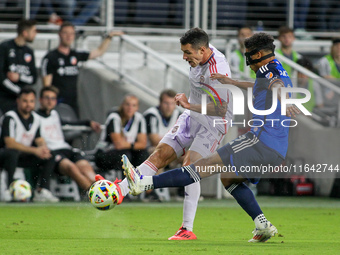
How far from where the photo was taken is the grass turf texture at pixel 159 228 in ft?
21.8

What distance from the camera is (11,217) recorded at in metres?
9.71

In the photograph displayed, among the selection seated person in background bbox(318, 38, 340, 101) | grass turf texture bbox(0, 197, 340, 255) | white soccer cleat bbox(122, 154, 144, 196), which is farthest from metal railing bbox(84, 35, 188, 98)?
white soccer cleat bbox(122, 154, 144, 196)

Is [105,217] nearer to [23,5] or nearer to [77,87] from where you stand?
[77,87]

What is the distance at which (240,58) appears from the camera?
14.1 metres

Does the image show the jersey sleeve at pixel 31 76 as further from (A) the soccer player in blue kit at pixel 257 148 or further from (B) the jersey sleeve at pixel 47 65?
(A) the soccer player in blue kit at pixel 257 148

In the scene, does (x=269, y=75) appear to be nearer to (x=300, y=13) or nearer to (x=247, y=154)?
(x=247, y=154)

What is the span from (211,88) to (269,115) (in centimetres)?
89

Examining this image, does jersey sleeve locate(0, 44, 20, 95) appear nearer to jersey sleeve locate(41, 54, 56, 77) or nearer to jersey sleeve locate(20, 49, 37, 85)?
jersey sleeve locate(20, 49, 37, 85)

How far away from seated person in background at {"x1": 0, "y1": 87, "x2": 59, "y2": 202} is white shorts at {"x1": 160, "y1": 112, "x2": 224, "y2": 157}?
4516 mm

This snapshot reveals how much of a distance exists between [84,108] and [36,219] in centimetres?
446

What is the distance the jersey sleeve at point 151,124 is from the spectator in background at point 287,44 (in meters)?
2.84

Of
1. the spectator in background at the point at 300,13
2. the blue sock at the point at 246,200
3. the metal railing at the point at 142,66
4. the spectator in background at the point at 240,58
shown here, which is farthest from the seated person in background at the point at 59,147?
the spectator in background at the point at 300,13

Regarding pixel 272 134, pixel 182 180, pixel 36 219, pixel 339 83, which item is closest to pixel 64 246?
pixel 182 180

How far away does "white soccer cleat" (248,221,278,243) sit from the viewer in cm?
720
